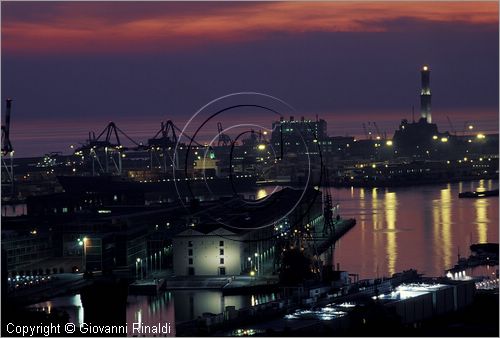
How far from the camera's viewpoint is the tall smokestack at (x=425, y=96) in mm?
34500

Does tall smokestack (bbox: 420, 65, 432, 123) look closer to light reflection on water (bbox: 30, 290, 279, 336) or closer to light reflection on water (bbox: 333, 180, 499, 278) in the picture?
light reflection on water (bbox: 333, 180, 499, 278)

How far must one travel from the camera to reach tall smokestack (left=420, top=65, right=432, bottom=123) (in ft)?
113

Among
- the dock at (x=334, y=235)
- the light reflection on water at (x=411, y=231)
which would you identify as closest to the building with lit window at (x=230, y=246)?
the dock at (x=334, y=235)

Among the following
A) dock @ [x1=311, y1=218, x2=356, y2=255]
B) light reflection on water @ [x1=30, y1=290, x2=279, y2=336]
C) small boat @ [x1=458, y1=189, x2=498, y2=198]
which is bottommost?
light reflection on water @ [x1=30, y1=290, x2=279, y2=336]

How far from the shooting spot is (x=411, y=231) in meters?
12.7

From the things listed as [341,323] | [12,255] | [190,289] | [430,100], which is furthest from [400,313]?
[430,100]

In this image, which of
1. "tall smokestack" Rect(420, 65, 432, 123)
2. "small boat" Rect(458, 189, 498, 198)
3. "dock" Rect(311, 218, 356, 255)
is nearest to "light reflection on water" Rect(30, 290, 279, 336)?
"dock" Rect(311, 218, 356, 255)

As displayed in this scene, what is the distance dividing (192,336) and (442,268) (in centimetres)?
339

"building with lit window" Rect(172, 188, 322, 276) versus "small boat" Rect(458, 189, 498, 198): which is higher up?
"small boat" Rect(458, 189, 498, 198)

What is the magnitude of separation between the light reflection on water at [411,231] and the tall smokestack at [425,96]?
14.5m

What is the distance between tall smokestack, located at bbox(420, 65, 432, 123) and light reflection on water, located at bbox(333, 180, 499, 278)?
14473 mm

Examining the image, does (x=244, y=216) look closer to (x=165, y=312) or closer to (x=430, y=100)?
(x=165, y=312)

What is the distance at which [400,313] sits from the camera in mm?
7062

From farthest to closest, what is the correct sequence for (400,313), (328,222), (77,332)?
1. (328,222)
2. (400,313)
3. (77,332)
